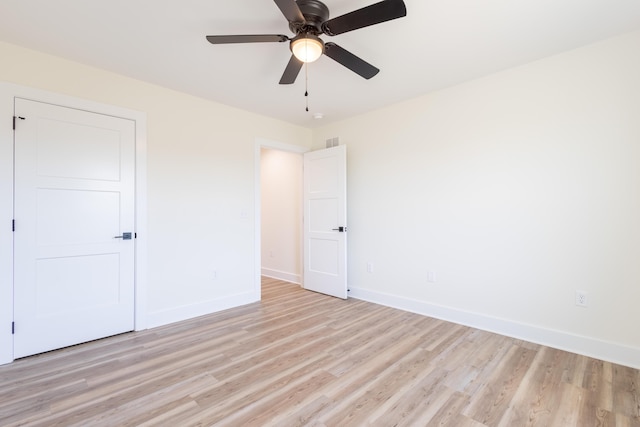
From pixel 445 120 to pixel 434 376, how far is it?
2565 millimetres

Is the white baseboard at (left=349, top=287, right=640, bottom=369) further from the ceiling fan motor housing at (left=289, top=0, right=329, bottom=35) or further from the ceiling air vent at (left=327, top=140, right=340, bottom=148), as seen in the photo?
the ceiling fan motor housing at (left=289, top=0, right=329, bottom=35)

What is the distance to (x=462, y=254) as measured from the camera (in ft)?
10.4

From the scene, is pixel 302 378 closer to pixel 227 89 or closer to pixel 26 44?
pixel 227 89

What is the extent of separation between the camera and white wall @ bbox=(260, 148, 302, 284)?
4992 mm

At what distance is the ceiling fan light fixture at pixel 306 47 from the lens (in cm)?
189

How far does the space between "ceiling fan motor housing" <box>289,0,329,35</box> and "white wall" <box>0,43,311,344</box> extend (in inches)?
79.9

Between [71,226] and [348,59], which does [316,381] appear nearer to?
[348,59]

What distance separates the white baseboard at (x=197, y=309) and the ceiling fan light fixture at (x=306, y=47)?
2880 millimetres

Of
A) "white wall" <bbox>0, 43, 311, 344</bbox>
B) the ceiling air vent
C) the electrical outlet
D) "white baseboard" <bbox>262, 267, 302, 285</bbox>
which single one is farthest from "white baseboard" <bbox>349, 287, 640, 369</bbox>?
the ceiling air vent

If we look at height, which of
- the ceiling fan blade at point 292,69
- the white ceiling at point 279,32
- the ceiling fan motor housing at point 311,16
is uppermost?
the white ceiling at point 279,32

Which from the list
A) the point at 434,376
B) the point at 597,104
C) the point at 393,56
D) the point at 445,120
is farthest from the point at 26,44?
the point at 597,104

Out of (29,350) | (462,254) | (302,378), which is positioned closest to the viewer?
(302,378)

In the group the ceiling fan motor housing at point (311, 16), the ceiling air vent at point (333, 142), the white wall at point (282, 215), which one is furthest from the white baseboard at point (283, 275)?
the ceiling fan motor housing at point (311, 16)

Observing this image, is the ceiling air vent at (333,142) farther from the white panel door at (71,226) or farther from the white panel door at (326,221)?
the white panel door at (71,226)
